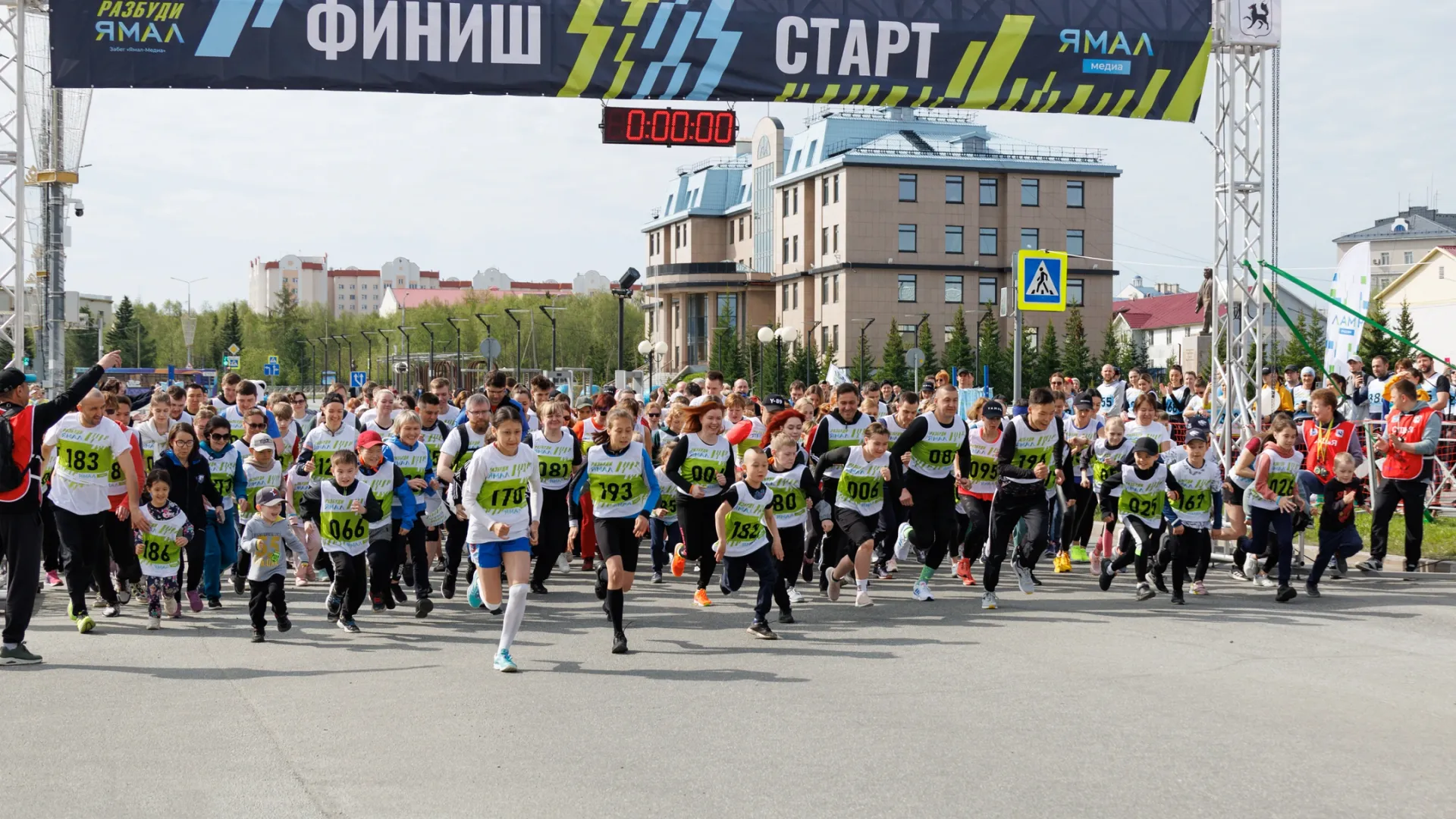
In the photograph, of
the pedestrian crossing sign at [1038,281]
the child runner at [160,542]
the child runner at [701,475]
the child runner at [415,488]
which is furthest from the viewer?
the pedestrian crossing sign at [1038,281]

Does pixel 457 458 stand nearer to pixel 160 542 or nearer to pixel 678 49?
pixel 160 542

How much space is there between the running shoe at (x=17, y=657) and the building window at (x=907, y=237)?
7608 centimetres

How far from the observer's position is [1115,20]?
1538 centimetres

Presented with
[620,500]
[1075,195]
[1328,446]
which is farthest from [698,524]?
[1075,195]

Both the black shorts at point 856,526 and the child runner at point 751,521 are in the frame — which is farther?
the black shorts at point 856,526

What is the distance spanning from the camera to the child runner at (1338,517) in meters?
12.6

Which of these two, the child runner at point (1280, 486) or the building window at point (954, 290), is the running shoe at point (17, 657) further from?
the building window at point (954, 290)

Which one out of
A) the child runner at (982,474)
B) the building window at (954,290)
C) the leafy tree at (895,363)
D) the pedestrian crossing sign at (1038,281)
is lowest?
the child runner at (982,474)

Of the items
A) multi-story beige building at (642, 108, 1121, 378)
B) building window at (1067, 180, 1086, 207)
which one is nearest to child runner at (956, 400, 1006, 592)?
multi-story beige building at (642, 108, 1121, 378)

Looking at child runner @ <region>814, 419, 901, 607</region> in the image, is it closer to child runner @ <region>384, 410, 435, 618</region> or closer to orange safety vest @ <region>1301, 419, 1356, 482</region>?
child runner @ <region>384, 410, 435, 618</region>

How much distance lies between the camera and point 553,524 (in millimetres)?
12281

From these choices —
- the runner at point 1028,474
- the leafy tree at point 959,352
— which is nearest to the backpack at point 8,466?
the runner at point 1028,474

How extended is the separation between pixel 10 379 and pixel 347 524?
2.55 metres

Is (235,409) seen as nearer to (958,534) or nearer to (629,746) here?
(958,534)
